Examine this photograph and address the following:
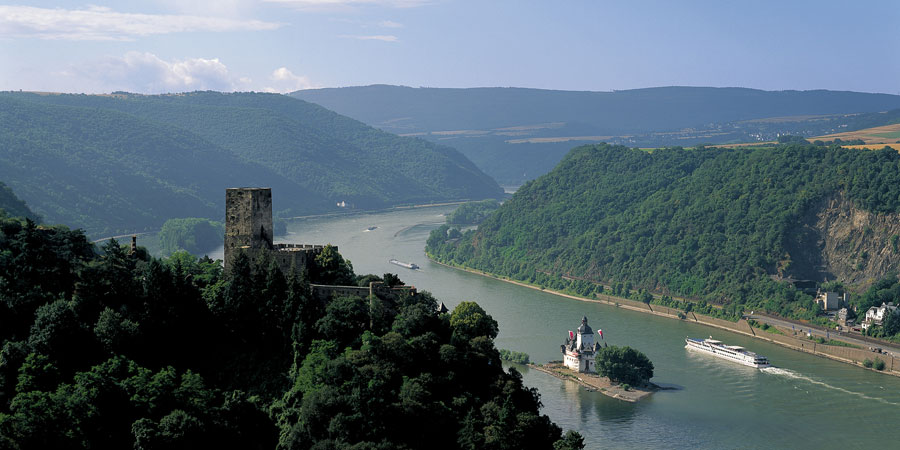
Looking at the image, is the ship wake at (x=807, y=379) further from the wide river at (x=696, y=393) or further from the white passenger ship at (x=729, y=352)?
the white passenger ship at (x=729, y=352)

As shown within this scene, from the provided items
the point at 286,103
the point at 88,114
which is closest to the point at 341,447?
the point at 88,114

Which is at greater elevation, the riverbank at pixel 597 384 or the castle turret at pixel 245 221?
the castle turret at pixel 245 221

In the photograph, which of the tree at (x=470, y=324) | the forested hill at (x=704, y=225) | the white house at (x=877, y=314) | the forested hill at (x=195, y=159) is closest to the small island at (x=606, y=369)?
the tree at (x=470, y=324)

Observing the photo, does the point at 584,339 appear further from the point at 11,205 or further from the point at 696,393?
the point at 11,205

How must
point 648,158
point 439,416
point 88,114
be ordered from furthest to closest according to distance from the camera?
1. point 88,114
2. point 648,158
3. point 439,416

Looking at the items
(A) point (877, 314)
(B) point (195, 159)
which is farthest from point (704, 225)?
(B) point (195, 159)

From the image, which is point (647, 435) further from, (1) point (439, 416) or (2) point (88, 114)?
(2) point (88, 114)

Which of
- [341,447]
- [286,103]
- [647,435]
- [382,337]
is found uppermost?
[286,103]
